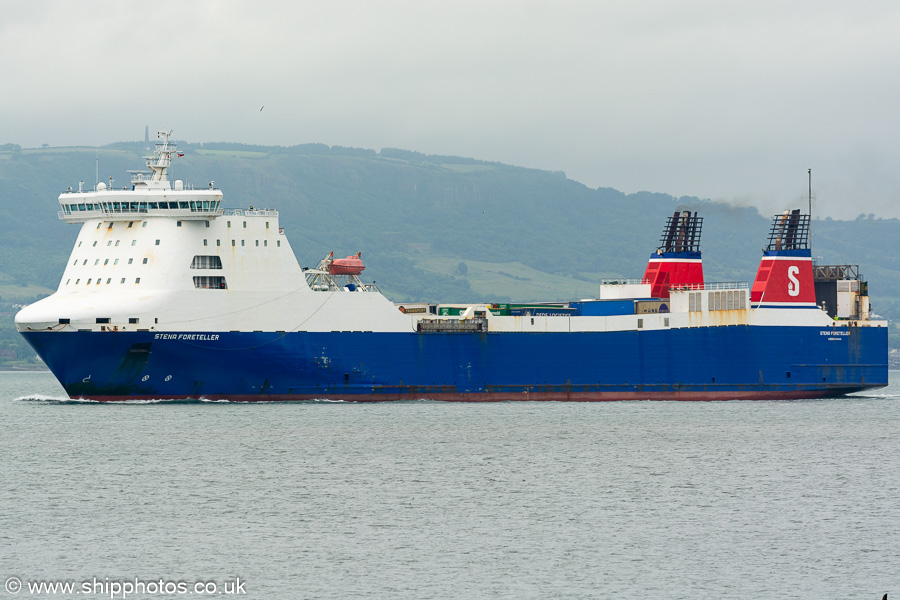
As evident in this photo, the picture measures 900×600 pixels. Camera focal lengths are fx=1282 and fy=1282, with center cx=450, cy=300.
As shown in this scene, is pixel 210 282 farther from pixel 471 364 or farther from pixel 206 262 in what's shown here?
pixel 471 364

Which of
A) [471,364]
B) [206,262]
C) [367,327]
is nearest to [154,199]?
[206,262]

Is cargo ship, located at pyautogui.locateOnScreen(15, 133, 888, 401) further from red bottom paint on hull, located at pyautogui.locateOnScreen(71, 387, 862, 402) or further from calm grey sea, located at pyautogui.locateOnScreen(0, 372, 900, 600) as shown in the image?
calm grey sea, located at pyautogui.locateOnScreen(0, 372, 900, 600)

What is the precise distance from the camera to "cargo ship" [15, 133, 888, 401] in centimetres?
4944

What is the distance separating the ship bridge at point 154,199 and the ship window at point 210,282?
2391 millimetres

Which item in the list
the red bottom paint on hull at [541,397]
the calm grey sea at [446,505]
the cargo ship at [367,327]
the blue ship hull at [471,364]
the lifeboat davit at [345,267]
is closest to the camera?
the calm grey sea at [446,505]

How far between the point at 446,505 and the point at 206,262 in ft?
75.8

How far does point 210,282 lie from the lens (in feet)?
167

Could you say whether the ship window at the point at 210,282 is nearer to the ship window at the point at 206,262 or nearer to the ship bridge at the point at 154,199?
the ship window at the point at 206,262

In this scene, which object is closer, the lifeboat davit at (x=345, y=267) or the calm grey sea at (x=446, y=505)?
the calm grey sea at (x=446, y=505)

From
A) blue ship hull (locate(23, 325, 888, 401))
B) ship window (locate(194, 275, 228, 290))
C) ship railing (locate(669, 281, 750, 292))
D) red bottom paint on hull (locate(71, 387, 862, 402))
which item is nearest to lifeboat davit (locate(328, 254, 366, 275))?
blue ship hull (locate(23, 325, 888, 401))

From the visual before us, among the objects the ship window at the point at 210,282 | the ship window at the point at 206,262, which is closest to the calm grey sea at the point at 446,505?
the ship window at the point at 210,282

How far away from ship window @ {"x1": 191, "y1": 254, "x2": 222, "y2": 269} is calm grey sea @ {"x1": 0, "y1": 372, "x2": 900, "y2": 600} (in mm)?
5646

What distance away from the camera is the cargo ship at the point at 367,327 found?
162 feet

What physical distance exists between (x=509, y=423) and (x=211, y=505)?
18.8m
